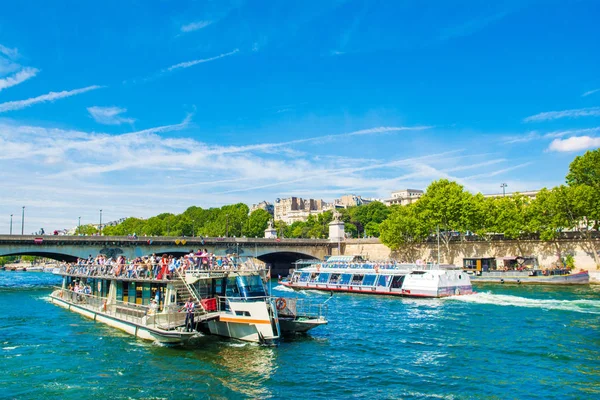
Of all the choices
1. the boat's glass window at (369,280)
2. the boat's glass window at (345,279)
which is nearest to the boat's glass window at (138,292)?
the boat's glass window at (369,280)

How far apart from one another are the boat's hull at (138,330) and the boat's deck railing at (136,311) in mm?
225

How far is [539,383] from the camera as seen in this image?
2219 centimetres

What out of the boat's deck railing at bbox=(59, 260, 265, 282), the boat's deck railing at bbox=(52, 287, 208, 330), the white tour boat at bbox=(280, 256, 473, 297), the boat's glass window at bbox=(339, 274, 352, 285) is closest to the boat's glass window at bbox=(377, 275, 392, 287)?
the white tour boat at bbox=(280, 256, 473, 297)

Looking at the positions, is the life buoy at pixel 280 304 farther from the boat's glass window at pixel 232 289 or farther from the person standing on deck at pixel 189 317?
the person standing on deck at pixel 189 317

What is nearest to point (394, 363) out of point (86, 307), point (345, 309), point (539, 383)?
point (539, 383)

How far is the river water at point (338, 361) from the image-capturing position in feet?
69.6

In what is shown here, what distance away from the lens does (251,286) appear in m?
29.7

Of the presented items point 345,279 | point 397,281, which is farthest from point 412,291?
point 345,279

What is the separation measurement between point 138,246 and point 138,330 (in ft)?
154

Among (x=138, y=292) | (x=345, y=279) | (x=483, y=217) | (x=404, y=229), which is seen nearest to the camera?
(x=138, y=292)

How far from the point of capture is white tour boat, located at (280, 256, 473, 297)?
52969 mm

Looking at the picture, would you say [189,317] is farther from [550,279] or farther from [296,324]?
[550,279]

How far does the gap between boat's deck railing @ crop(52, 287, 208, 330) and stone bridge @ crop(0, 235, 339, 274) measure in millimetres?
24432

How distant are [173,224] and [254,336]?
143 m
